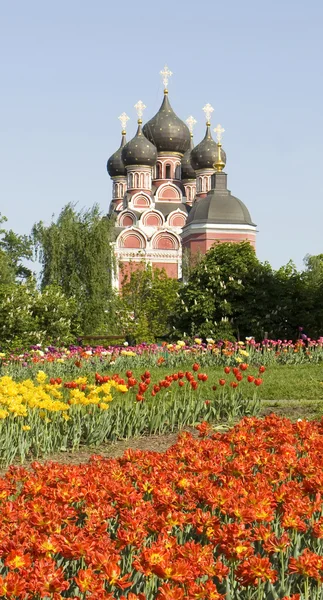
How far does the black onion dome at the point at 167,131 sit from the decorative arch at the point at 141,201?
370 centimetres

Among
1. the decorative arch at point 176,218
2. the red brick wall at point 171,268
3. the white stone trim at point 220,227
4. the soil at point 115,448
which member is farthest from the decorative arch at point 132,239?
the soil at point 115,448

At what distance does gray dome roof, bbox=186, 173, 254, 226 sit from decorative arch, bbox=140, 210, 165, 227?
27.0 feet

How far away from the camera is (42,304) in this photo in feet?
68.2

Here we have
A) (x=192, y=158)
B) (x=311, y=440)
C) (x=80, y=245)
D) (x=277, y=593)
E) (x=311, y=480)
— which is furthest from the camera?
(x=192, y=158)

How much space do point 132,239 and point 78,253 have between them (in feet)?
87.3

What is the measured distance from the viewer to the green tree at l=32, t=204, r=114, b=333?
28516 millimetres

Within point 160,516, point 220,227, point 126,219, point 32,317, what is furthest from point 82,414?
point 126,219

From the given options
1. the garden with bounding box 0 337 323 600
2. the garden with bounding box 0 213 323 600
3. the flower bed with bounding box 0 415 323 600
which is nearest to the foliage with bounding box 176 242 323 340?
the garden with bounding box 0 213 323 600

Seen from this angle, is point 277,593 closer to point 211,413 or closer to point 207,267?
point 211,413

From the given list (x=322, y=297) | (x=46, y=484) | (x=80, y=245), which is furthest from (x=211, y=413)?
(x=80, y=245)

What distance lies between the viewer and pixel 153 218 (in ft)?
188

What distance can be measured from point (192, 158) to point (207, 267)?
1498 inches

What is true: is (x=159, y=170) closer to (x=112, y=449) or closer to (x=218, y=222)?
(x=218, y=222)

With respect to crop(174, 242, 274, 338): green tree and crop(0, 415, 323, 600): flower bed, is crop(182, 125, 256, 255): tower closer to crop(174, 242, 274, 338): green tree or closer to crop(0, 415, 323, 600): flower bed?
crop(174, 242, 274, 338): green tree
